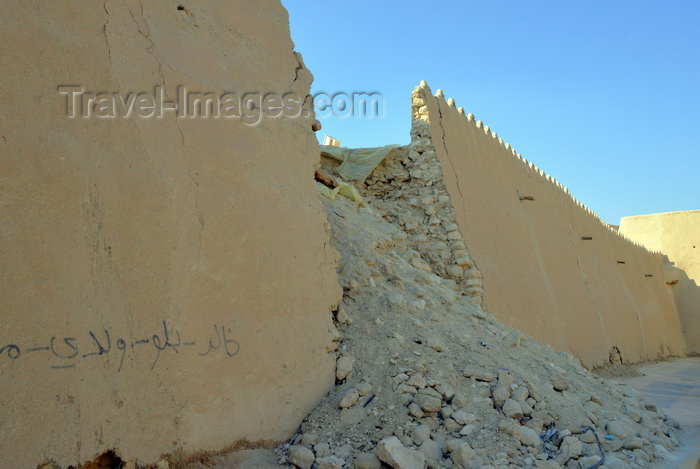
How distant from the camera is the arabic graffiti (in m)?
2.28

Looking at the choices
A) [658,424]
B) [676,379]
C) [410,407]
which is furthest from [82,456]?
[676,379]

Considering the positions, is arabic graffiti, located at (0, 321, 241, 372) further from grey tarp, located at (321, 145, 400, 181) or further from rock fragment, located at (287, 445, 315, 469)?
grey tarp, located at (321, 145, 400, 181)

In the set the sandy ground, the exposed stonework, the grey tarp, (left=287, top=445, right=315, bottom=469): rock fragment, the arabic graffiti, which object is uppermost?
the grey tarp

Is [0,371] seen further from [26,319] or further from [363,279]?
[363,279]

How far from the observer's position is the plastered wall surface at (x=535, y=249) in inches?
289

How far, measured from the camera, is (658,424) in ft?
15.0

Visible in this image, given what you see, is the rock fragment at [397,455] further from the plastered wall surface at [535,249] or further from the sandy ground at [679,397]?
the plastered wall surface at [535,249]

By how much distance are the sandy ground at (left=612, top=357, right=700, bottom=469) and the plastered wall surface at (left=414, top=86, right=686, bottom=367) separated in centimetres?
74

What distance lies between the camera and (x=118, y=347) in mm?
2512

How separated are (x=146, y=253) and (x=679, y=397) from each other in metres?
8.13

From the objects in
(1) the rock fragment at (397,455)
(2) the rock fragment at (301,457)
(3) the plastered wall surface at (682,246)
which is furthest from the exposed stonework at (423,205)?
(3) the plastered wall surface at (682,246)

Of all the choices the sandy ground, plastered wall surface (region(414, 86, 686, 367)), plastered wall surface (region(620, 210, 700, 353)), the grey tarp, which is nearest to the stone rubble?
the sandy ground

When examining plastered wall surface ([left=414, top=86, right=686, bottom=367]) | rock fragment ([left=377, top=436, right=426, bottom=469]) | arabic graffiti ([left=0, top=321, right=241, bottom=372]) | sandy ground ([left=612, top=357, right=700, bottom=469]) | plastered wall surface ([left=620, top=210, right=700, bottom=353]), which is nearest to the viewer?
arabic graffiti ([left=0, top=321, right=241, bottom=372])

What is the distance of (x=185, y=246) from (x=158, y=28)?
4.18 feet
